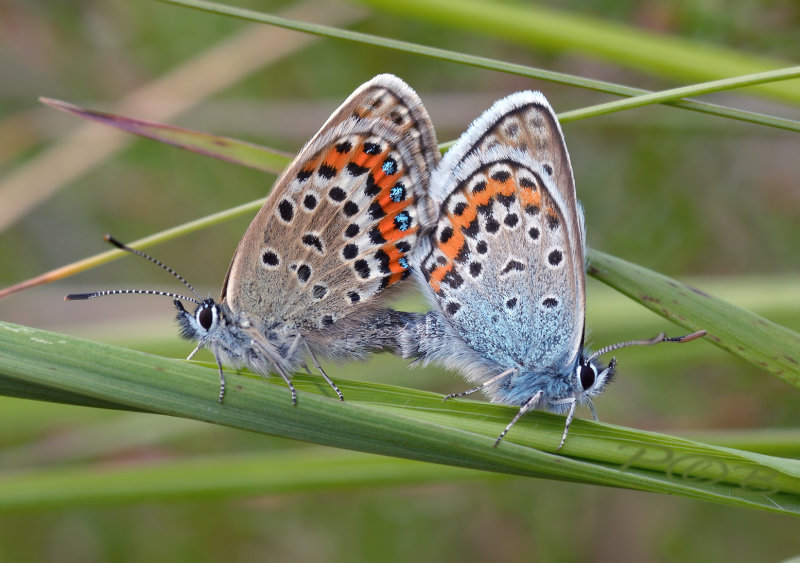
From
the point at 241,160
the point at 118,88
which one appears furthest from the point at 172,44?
the point at 241,160

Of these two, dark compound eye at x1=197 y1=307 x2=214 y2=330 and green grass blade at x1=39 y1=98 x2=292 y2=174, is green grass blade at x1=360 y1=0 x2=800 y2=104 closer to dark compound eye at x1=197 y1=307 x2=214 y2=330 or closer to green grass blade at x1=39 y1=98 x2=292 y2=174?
green grass blade at x1=39 y1=98 x2=292 y2=174

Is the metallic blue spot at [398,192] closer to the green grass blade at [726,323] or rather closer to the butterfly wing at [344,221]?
the butterfly wing at [344,221]

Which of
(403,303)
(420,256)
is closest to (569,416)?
(420,256)

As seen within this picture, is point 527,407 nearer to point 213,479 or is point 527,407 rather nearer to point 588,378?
point 588,378

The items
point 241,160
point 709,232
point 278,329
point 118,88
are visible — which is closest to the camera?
point 241,160

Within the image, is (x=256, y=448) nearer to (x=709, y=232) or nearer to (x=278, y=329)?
(x=278, y=329)

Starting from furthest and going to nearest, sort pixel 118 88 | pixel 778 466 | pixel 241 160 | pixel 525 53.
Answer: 1. pixel 118 88
2. pixel 525 53
3. pixel 241 160
4. pixel 778 466
